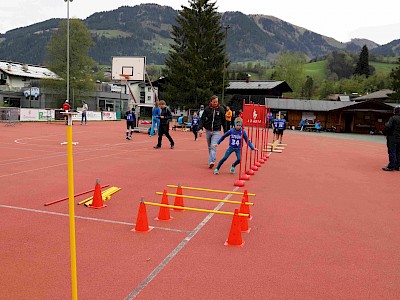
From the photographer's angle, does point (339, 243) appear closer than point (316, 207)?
Yes

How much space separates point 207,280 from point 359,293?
5.28 ft

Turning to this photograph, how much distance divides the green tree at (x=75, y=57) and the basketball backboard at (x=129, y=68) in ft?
89.0

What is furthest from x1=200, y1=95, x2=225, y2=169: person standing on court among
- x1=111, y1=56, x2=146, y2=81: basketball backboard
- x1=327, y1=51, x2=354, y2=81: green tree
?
x1=327, y1=51, x2=354, y2=81: green tree

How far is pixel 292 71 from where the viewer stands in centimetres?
9375

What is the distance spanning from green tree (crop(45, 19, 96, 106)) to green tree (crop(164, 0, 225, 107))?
12324 millimetres

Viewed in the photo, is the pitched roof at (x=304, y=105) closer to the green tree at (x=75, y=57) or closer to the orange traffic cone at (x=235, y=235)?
the green tree at (x=75, y=57)

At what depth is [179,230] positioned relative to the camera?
18.7 ft

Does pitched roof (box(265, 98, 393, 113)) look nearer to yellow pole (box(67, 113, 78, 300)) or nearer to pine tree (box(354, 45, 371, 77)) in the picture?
yellow pole (box(67, 113, 78, 300))

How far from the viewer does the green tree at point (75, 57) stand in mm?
52469

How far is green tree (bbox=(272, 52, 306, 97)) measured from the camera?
93.4m


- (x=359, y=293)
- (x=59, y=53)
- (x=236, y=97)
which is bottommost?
(x=359, y=293)

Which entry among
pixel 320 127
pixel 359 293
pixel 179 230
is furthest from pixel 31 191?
pixel 320 127

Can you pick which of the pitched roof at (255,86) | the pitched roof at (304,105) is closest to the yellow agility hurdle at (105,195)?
the pitched roof at (304,105)

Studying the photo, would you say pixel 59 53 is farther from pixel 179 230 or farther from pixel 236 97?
pixel 179 230
